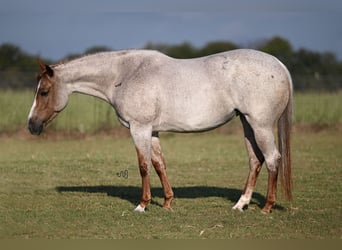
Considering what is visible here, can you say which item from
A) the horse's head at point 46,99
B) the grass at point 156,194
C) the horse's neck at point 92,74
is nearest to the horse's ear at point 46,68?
the horse's head at point 46,99

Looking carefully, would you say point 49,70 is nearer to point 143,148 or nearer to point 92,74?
point 92,74

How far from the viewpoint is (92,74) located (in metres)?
8.59

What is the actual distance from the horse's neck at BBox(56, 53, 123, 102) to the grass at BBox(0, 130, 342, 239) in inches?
65.4

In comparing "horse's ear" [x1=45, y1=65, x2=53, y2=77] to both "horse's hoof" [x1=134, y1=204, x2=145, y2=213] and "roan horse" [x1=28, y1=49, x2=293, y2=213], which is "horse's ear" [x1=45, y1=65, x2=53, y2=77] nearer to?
"roan horse" [x1=28, y1=49, x2=293, y2=213]

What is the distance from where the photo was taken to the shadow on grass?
372 inches

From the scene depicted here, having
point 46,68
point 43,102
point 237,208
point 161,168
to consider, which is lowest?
point 237,208

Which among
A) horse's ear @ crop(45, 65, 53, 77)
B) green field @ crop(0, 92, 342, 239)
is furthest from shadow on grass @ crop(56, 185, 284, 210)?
horse's ear @ crop(45, 65, 53, 77)

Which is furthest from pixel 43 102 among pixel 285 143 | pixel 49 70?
pixel 285 143

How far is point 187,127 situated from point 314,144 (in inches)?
353

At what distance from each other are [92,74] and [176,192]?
8.42 feet

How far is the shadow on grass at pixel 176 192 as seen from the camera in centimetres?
944

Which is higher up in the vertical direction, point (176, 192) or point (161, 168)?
point (161, 168)

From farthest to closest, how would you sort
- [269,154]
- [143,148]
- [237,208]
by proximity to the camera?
[237,208] < [143,148] < [269,154]

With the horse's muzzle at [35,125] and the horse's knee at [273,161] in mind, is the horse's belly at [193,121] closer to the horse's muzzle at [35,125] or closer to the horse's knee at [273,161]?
the horse's knee at [273,161]
